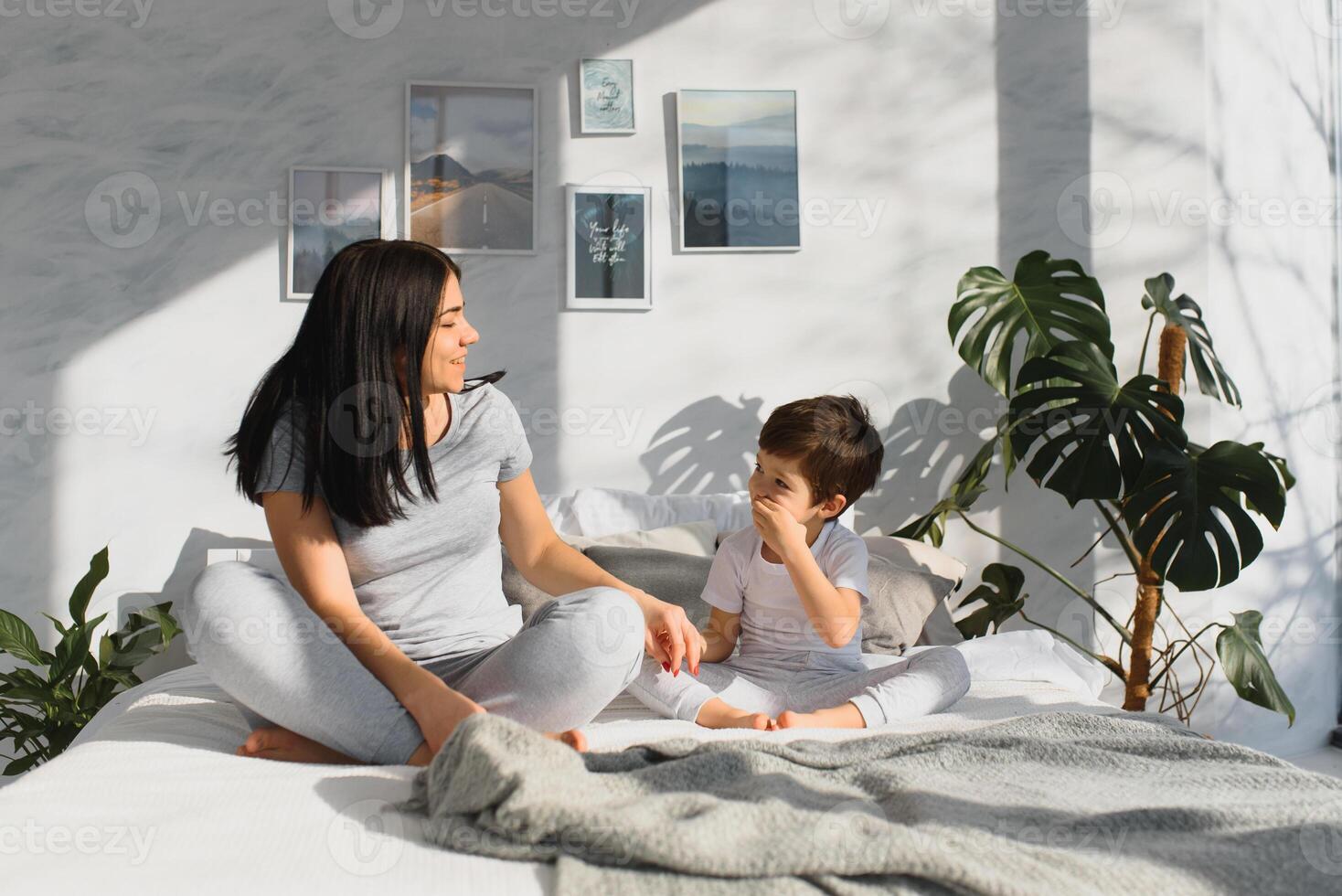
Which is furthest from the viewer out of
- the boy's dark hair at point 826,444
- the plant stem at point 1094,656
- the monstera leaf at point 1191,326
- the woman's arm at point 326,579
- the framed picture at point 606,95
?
the framed picture at point 606,95

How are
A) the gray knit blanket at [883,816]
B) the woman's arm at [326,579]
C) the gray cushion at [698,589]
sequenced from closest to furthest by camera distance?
1. the gray knit blanket at [883,816]
2. the woman's arm at [326,579]
3. the gray cushion at [698,589]

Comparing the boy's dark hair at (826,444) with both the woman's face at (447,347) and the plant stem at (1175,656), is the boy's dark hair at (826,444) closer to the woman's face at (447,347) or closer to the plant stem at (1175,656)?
the woman's face at (447,347)

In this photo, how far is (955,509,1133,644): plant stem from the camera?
2623mm

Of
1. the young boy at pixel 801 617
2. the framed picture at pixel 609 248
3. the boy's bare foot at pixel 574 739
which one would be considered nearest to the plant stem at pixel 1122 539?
the young boy at pixel 801 617

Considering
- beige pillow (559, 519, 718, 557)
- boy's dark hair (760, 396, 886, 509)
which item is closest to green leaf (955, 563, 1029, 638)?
beige pillow (559, 519, 718, 557)

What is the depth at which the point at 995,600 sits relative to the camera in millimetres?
2631

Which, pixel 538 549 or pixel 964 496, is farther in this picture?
pixel 964 496

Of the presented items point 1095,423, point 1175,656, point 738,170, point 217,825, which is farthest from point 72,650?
point 1175,656

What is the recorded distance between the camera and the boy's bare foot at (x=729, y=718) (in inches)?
62.5

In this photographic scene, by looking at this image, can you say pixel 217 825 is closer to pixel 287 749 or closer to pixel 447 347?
pixel 287 749

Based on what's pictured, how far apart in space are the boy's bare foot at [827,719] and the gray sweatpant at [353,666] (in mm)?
244

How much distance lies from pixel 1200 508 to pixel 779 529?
95 centimetres

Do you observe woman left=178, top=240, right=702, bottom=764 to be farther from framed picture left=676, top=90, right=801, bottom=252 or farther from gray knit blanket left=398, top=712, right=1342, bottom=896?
framed picture left=676, top=90, right=801, bottom=252

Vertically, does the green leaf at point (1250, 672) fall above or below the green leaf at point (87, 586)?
below
